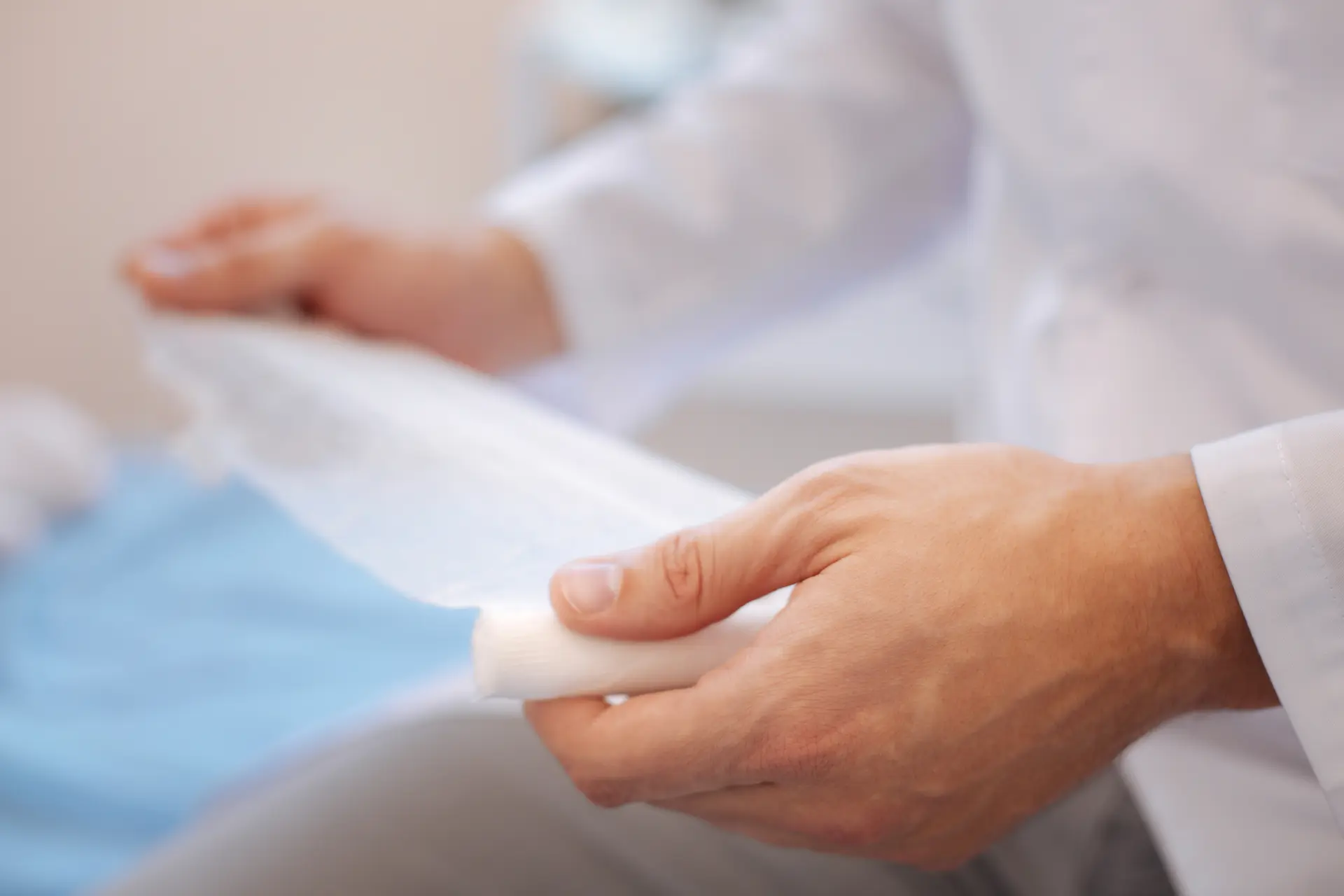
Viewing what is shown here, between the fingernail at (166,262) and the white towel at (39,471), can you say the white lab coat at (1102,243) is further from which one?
the white towel at (39,471)

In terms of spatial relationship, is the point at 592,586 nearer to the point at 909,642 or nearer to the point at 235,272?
the point at 909,642

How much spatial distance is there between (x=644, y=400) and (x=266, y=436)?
257 millimetres

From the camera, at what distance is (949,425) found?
5.61ft

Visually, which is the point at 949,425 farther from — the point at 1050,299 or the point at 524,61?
the point at 1050,299

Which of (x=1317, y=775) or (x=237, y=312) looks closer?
(x=1317, y=775)

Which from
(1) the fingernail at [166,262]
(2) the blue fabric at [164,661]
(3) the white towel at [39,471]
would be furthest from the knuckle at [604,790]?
(3) the white towel at [39,471]

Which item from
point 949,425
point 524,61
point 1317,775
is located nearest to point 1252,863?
point 1317,775

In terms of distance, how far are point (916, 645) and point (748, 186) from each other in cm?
44

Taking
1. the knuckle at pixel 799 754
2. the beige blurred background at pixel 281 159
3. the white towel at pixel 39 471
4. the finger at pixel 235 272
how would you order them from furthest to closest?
1. the beige blurred background at pixel 281 159
2. the white towel at pixel 39 471
3. the finger at pixel 235 272
4. the knuckle at pixel 799 754

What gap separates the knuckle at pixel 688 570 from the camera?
1.03ft

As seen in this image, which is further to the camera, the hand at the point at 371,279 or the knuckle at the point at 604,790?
the hand at the point at 371,279

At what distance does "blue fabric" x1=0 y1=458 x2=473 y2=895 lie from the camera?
69cm

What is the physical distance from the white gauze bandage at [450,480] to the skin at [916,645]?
1cm

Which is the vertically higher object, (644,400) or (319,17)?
(319,17)
